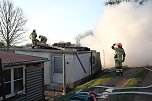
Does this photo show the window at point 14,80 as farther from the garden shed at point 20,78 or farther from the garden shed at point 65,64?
the garden shed at point 65,64

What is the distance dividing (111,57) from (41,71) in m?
14.2

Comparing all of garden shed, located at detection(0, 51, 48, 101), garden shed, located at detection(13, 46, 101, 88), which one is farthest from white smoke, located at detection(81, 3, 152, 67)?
garden shed, located at detection(0, 51, 48, 101)

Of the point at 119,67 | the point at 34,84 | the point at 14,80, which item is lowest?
the point at 34,84

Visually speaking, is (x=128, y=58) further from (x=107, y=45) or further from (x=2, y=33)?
(x=2, y=33)

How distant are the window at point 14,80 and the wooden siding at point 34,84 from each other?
0.51 meters

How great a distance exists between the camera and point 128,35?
1191 inches

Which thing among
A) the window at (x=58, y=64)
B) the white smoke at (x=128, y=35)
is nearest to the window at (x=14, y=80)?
the window at (x=58, y=64)

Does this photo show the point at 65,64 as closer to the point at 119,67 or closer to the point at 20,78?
the point at 119,67

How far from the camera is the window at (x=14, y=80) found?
14188 millimetres

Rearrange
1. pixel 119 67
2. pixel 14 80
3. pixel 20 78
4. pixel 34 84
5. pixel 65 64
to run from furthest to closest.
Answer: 1. pixel 65 64
2. pixel 119 67
3. pixel 34 84
4. pixel 20 78
5. pixel 14 80

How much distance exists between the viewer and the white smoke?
2834cm

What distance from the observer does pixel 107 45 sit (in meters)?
31.5

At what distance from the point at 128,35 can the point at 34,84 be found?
52.6 ft

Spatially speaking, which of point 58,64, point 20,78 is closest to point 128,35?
point 58,64
